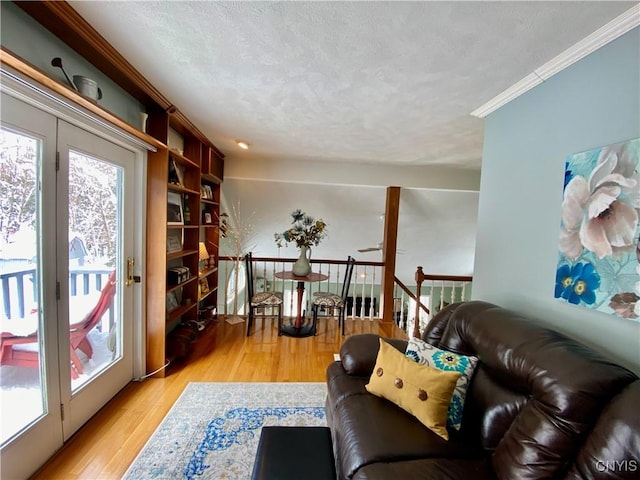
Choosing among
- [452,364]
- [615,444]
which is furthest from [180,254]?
[615,444]

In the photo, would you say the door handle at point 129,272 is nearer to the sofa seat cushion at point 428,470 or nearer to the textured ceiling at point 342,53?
the textured ceiling at point 342,53

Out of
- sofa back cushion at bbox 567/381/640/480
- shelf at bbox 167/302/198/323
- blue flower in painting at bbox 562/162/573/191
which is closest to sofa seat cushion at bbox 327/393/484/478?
sofa back cushion at bbox 567/381/640/480

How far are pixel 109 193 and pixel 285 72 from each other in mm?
1563

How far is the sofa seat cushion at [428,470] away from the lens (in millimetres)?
1061

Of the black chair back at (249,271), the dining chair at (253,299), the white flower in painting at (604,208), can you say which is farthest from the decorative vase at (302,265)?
the white flower in painting at (604,208)

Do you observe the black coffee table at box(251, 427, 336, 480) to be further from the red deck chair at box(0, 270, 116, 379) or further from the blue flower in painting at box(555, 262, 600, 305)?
the blue flower in painting at box(555, 262, 600, 305)

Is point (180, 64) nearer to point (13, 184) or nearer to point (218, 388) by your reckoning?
point (13, 184)

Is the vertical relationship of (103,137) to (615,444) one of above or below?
above

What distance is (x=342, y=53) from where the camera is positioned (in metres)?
1.43

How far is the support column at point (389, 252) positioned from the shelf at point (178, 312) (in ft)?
8.91

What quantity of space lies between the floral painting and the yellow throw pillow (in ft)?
2.53

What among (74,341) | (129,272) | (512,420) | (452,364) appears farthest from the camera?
(129,272)

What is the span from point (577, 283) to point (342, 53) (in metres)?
1.74

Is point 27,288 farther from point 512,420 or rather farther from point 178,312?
point 512,420
